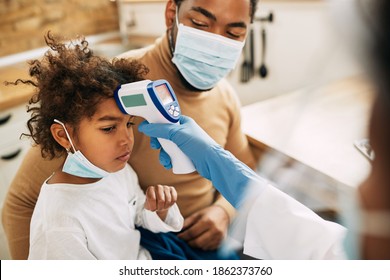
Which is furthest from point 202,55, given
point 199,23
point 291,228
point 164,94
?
point 291,228

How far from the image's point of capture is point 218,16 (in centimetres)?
79

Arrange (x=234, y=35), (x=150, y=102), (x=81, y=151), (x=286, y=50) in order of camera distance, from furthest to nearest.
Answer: (x=286, y=50) < (x=234, y=35) < (x=81, y=151) < (x=150, y=102)

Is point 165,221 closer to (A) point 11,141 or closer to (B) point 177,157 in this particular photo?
(B) point 177,157

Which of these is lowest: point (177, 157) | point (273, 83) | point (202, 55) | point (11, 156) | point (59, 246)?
point (11, 156)

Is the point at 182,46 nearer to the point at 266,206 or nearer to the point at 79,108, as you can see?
the point at 79,108

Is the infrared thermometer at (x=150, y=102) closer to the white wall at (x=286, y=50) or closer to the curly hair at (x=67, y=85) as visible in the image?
the curly hair at (x=67, y=85)

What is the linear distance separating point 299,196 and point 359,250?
44cm

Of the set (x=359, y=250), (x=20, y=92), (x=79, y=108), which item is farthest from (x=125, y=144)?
(x=20, y=92)

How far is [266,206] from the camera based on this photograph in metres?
0.66

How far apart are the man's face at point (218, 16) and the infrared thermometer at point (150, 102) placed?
9.2 inches

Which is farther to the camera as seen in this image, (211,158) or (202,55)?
(202,55)

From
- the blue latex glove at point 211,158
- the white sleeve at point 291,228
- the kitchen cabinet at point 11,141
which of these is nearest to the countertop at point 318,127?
the white sleeve at point 291,228

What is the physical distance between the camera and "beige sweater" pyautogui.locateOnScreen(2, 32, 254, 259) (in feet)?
2.52

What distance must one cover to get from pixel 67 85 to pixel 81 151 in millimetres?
143
